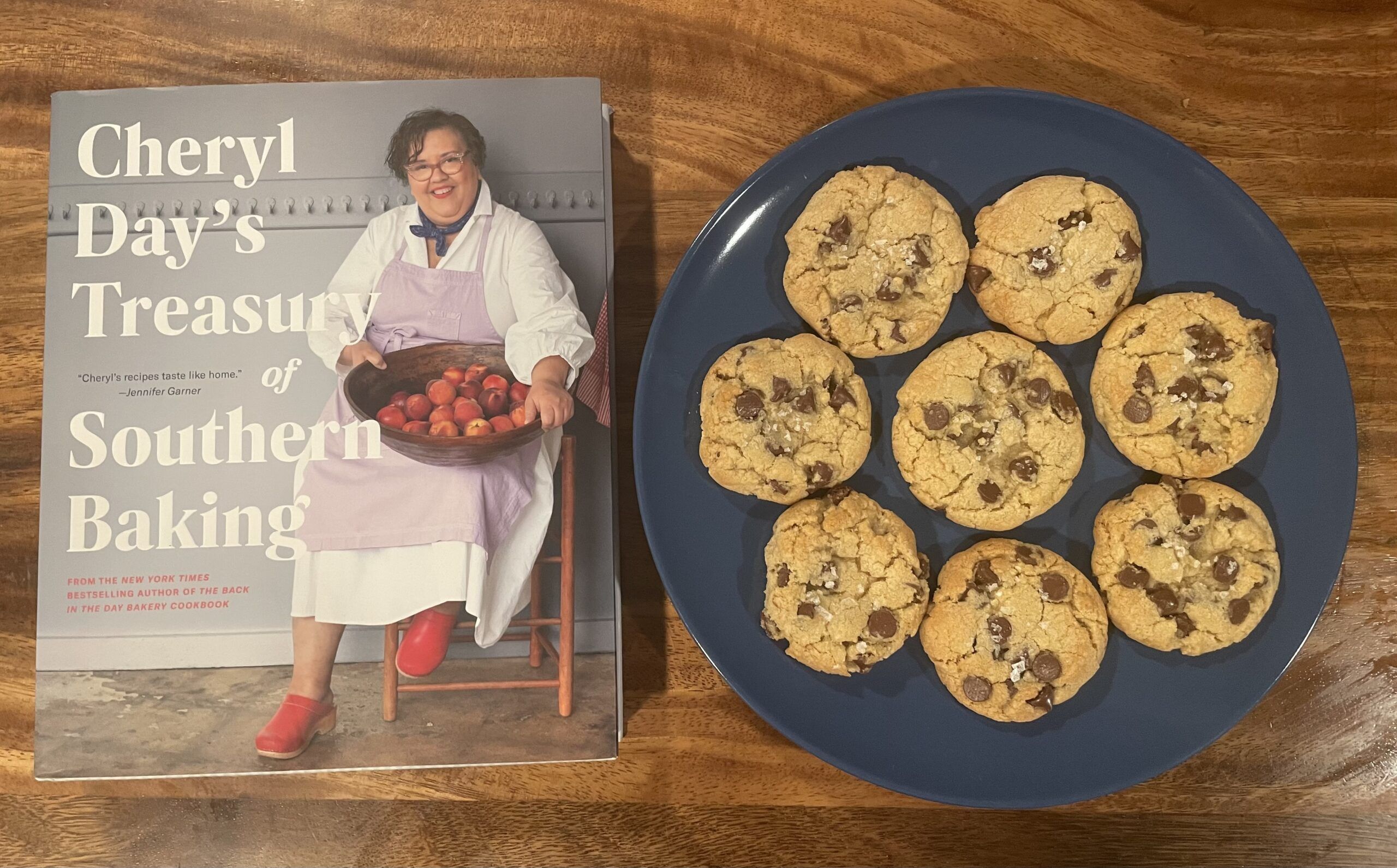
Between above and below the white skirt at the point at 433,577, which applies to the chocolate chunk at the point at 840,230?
above

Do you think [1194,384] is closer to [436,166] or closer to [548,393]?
[548,393]

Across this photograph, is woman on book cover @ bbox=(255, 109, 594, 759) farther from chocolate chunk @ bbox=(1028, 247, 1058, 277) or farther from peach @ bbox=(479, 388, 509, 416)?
chocolate chunk @ bbox=(1028, 247, 1058, 277)

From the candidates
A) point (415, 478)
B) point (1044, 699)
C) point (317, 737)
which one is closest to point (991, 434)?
point (1044, 699)

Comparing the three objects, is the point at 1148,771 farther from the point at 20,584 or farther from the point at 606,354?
the point at 20,584

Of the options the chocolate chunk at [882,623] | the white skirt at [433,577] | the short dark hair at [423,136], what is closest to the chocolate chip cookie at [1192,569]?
the chocolate chunk at [882,623]

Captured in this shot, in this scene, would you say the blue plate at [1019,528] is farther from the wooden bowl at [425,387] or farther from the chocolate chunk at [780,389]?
the wooden bowl at [425,387]
